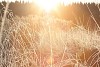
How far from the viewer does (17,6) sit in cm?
1647

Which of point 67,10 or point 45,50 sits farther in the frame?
point 67,10

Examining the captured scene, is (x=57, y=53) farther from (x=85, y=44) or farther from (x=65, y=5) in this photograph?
(x=65, y=5)

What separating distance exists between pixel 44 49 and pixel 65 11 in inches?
408

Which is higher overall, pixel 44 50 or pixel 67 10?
pixel 67 10

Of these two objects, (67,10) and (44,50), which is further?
(67,10)

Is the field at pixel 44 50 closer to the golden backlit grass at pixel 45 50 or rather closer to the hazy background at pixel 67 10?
the golden backlit grass at pixel 45 50

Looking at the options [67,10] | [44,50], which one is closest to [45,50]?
[44,50]

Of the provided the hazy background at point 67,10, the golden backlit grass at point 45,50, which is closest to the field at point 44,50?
the golden backlit grass at point 45,50

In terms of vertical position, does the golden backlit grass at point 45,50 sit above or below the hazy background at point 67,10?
below

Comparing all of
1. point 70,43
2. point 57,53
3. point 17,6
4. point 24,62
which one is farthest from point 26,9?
point 24,62

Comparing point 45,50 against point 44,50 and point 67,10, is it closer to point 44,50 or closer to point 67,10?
point 44,50

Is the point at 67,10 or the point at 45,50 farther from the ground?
the point at 67,10

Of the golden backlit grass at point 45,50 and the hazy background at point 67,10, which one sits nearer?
the golden backlit grass at point 45,50

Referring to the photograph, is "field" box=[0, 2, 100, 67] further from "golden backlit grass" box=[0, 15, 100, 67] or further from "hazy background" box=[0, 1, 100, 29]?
"hazy background" box=[0, 1, 100, 29]
